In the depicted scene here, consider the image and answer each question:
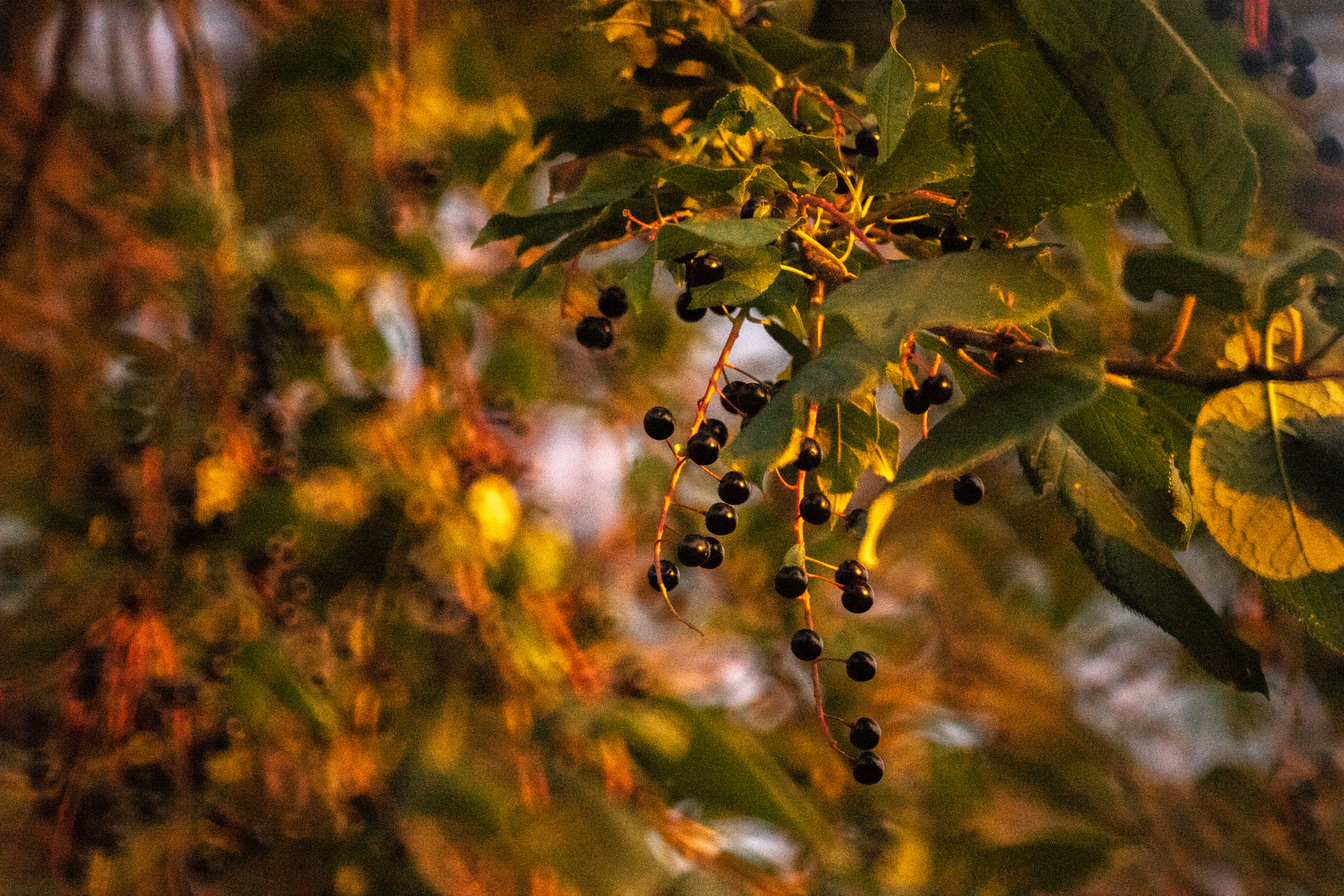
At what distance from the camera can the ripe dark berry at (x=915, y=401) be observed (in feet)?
2.19

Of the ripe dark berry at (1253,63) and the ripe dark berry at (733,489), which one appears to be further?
the ripe dark berry at (1253,63)

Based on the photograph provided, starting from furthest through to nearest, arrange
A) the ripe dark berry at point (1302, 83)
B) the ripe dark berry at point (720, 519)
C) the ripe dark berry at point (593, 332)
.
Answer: the ripe dark berry at point (1302, 83) < the ripe dark berry at point (593, 332) < the ripe dark berry at point (720, 519)

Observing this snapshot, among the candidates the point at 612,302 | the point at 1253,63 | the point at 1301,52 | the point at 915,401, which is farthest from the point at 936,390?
the point at 1301,52

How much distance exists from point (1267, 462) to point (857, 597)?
0.26m

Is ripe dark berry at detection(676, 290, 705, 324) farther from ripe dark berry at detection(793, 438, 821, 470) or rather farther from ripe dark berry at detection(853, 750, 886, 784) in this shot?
ripe dark berry at detection(853, 750, 886, 784)

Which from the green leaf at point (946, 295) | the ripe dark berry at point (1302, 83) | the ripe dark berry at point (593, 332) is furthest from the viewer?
the ripe dark berry at point (1302, 83)

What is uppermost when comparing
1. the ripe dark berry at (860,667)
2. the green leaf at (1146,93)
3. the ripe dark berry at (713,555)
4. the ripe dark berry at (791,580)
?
the green leaf at (1146,93)

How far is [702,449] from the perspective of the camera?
26.0 inches

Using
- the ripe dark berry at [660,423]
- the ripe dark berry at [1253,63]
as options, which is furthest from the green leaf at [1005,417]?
the ripe dark berry at [1253,63]

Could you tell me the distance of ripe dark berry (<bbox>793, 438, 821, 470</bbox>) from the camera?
1.89ft

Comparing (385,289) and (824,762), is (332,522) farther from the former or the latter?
(824,762)

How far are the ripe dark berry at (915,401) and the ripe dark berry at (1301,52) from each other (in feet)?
3.42

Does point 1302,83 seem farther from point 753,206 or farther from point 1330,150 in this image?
point 753,206

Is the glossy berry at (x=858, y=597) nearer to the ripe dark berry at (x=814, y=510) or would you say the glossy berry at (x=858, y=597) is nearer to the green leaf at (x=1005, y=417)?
the ripe dark berry at (x=814, y=510)
